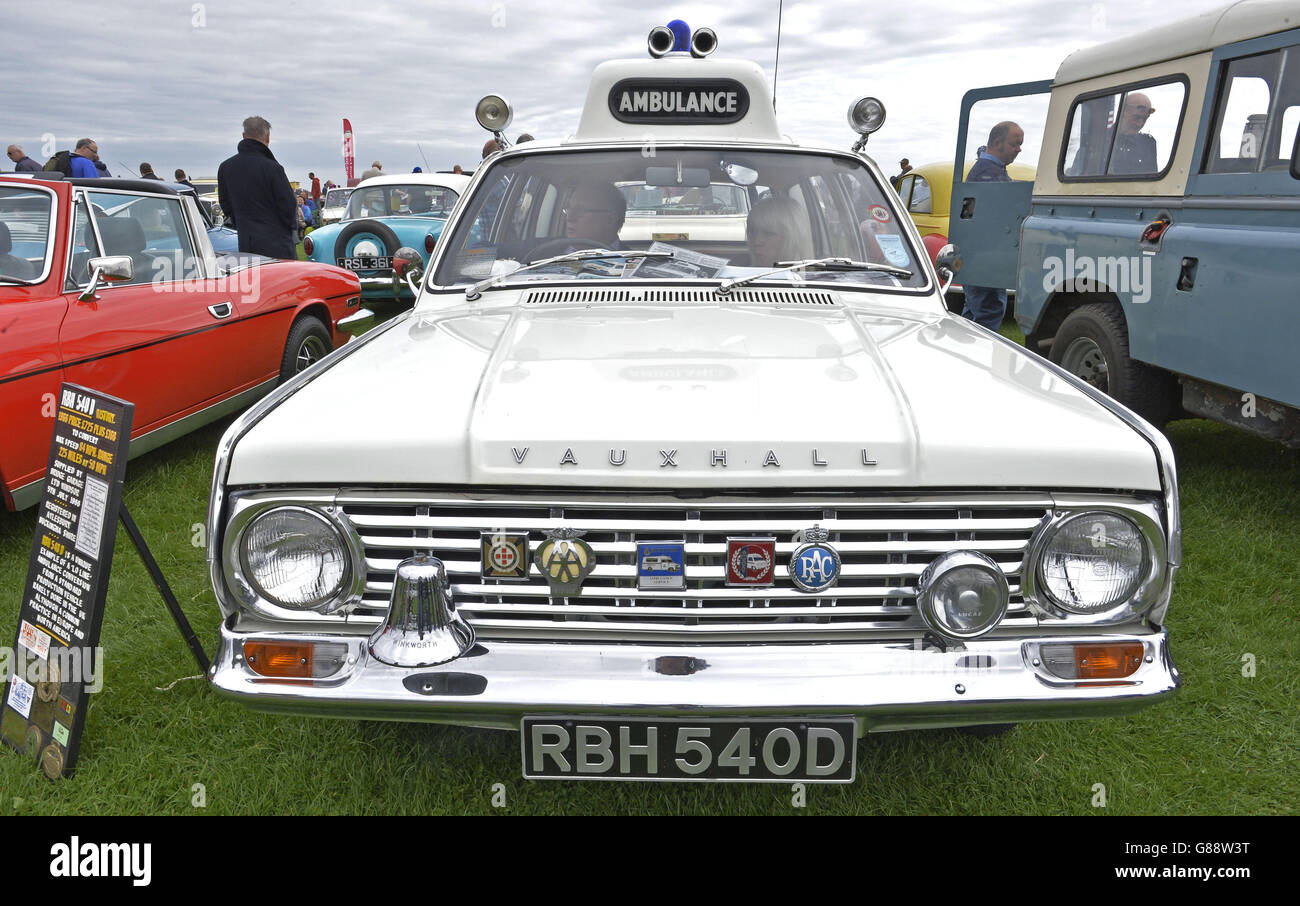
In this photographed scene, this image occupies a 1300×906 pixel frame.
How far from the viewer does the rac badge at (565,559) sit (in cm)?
184

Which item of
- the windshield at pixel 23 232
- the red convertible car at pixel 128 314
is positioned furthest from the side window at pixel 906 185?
Result: the windshield at pixel 23 232

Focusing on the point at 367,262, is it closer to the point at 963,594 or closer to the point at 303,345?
the point at 303,345

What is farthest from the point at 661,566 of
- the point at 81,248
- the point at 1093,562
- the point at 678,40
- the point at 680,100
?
the point at 81,248

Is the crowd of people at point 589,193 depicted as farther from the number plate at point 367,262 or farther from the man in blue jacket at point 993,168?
the number plate at point 367,262

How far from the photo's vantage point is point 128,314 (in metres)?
4.25

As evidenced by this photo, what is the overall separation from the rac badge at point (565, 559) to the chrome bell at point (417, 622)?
0.70 ft

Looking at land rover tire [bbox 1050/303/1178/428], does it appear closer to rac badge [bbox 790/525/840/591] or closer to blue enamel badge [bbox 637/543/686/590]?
rac badge [bbox 790/525/840/591]

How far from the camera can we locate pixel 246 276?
5375mm

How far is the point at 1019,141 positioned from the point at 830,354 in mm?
6008

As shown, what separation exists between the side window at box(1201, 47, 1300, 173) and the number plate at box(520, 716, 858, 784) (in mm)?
3639

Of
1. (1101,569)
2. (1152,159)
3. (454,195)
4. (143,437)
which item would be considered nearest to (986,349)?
(1101,569)

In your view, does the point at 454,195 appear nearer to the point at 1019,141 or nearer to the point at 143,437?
the point at 1019,141

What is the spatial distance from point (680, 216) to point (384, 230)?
20.3 ft

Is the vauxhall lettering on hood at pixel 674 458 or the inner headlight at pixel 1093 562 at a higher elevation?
the vauxhall lettering on hood at pixel 674 458
